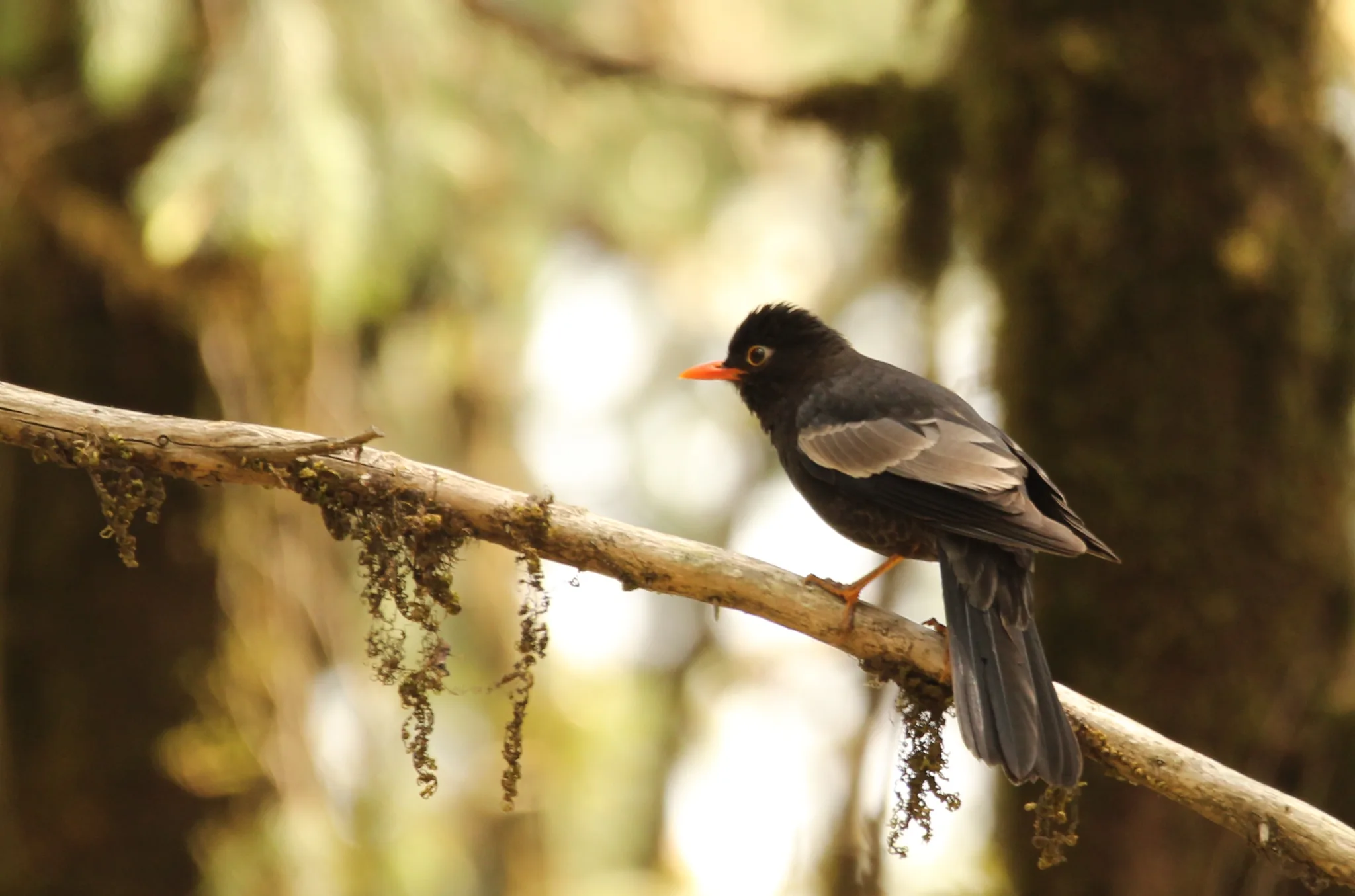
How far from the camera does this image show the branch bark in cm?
313

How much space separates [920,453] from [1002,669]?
883 mm

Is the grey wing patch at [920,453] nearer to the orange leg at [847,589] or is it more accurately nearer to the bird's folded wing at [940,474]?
the bird's folded wing at [940,474]

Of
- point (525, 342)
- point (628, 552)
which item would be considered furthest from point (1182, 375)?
point (525, 342)

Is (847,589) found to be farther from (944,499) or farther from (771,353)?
(771,353)

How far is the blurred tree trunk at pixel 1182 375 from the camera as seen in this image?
4.74m

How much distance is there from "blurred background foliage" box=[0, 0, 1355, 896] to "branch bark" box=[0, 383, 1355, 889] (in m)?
0.21

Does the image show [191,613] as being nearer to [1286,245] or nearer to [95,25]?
[95,25]

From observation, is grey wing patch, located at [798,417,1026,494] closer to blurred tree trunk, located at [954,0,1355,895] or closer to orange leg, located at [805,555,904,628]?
orange leg, located at [805,555,904,628]

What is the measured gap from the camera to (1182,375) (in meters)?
4.96

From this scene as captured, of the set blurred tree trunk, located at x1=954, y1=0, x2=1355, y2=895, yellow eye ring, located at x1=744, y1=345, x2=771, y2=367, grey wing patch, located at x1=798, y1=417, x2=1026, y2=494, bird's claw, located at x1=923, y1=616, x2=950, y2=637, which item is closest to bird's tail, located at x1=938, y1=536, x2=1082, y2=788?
bird's claw, located at x1=923, y1=616, x2=950, y2=637

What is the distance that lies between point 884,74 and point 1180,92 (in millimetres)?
1611

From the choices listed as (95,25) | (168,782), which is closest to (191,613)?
(168,782)

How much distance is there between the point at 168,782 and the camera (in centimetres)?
628

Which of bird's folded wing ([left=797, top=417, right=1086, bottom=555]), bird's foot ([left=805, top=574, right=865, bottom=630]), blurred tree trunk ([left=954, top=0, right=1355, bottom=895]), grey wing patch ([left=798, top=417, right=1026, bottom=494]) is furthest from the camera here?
blurred tree trunk ([left=954, top=0, right=1355, bottom=895])
